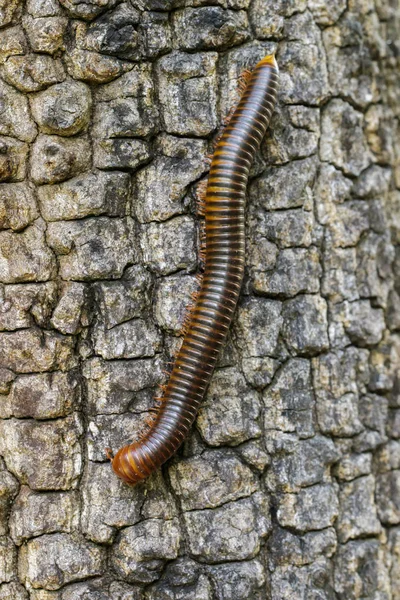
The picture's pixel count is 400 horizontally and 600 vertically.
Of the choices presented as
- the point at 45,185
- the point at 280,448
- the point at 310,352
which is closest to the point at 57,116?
the point at 45,185

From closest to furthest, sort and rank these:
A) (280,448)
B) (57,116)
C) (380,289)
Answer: (57,116)
(280,448)
(380,289)

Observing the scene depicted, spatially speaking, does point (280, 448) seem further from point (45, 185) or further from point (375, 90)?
point (375, 90)

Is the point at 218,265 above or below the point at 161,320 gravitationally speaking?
above
